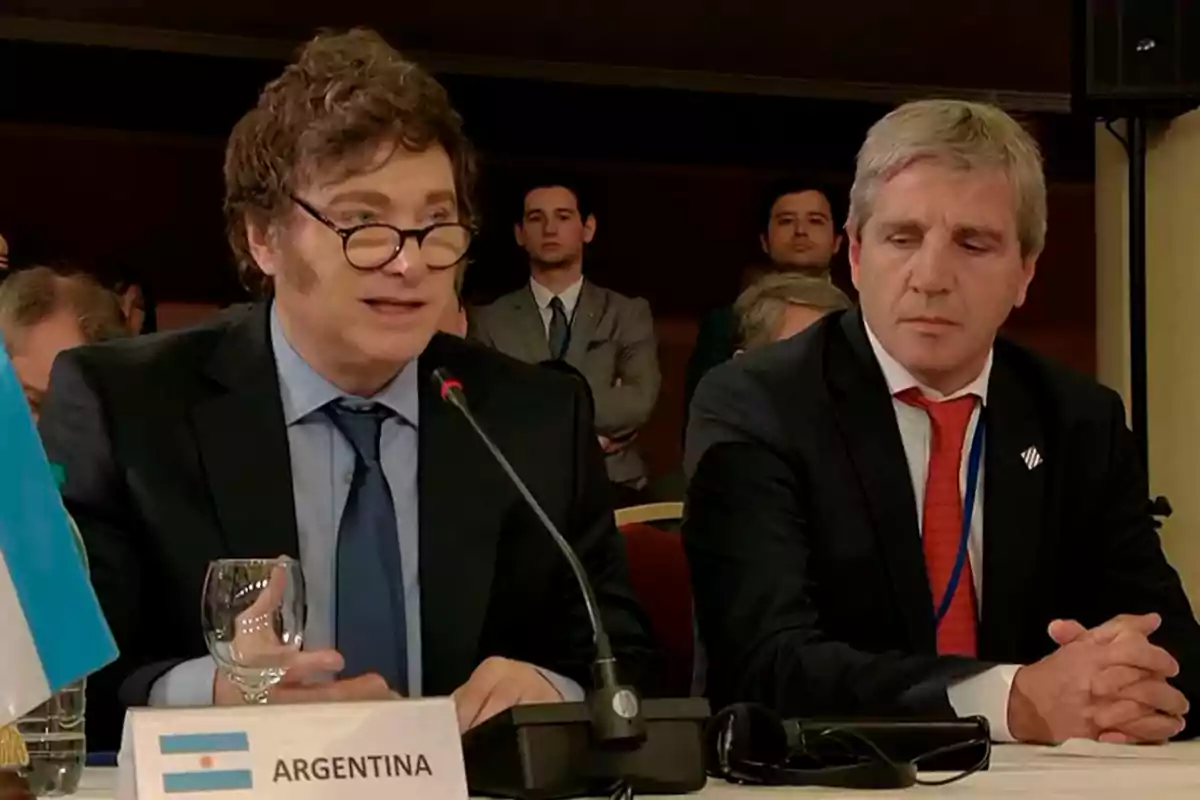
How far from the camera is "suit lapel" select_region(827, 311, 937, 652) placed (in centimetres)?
199

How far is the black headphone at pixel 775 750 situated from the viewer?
54.3 inches

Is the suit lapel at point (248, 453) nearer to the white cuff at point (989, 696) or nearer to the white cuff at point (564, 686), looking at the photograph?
the white cuff at point (564, 686)

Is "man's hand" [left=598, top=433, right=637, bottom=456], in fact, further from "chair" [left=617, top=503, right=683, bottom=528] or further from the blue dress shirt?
the blue dress shirt

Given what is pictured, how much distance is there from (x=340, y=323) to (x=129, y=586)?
344mm

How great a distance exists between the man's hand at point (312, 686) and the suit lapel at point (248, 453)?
283mm

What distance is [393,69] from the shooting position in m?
1.88

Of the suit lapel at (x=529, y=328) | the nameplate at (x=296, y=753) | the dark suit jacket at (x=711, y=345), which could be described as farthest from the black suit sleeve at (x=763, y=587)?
the suit lapel at (x=529, y=328)

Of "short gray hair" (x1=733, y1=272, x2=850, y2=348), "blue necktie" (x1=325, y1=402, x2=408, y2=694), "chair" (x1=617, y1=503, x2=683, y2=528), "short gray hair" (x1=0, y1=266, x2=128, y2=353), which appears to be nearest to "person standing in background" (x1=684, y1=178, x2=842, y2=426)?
"short gray hair" (x1=733, y1=272, x2=850, y2=348)

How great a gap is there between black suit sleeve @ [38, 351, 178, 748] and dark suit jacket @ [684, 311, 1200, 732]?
67cm

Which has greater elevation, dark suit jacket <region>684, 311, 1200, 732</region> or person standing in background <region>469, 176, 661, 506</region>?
person standing in background <region>469, 176, 661, 506</region>

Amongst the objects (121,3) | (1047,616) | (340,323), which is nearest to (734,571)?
(1047,616)

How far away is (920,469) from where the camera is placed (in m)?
2.06

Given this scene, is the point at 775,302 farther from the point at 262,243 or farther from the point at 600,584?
the point at 262,243

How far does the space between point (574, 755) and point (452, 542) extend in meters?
0.63
